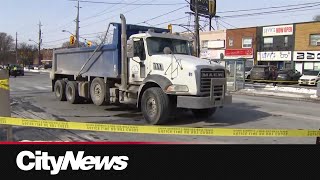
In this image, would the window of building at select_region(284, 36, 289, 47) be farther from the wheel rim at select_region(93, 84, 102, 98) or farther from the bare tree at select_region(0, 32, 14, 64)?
A: the bare tree at select_region(0, 32, 14, 64)

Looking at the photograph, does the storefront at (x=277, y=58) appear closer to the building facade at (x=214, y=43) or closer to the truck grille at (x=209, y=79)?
the building facade at (x=214, y=43)

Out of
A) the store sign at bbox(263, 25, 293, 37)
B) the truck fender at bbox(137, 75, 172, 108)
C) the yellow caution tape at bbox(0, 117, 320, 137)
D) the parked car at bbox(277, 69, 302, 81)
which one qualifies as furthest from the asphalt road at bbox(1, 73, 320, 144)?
the store sign at bbox(263, 25, 293, 37)

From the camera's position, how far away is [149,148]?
400 cm

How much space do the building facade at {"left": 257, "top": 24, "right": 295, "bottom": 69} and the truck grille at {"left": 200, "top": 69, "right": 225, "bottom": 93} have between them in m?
38.5

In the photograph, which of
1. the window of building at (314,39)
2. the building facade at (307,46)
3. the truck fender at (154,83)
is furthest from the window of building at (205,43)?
the truck fender at (154,83)

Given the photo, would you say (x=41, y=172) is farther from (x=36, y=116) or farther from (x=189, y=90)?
(x=36, y=116)

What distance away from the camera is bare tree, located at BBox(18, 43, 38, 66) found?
115900 mm

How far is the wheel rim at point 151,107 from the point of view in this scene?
34.1 feet

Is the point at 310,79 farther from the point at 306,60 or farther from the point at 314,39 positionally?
the point at 314,39

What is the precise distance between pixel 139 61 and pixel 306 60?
38.1 m

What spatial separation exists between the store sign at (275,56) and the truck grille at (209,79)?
38.9 meters

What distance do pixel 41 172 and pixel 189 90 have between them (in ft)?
21.8

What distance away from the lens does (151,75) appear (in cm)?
1080

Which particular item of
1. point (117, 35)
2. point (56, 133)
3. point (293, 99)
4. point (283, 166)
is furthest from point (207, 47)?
point (283, 166)
